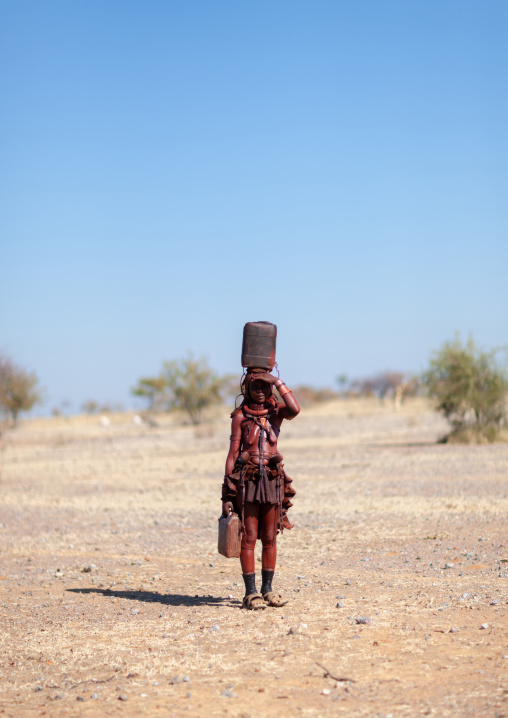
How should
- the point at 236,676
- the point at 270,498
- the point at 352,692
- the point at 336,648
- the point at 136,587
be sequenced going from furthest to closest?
the point at 136,587 < the point at 270,498 < the point at 336,648 < the point at 236,676 < the point at 352,692

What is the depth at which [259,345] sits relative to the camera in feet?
26.1

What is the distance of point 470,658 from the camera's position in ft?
20.7

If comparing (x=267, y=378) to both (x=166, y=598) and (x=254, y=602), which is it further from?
(x=166, y=598)

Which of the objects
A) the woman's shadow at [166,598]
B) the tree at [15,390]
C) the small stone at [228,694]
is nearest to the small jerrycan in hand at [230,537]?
the woman's shadow at [166,598]

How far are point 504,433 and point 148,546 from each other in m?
21.6

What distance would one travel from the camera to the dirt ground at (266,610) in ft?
19.0

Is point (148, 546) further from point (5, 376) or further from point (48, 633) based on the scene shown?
point (5, 376)

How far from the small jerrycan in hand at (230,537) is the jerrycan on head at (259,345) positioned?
1.44m

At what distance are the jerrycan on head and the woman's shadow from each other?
2469 mm

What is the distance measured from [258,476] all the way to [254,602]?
1190 millimetres

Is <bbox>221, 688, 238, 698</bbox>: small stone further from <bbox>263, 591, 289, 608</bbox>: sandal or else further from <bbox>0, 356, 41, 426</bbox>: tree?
<bbox>0, 356, 41, 426</bbox>: tree

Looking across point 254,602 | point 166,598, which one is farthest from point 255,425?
point 166,598

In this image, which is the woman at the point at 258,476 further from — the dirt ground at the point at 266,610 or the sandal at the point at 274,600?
the dirt ground at the point at 266,610

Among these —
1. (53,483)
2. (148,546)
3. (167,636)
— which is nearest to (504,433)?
(53,483)
